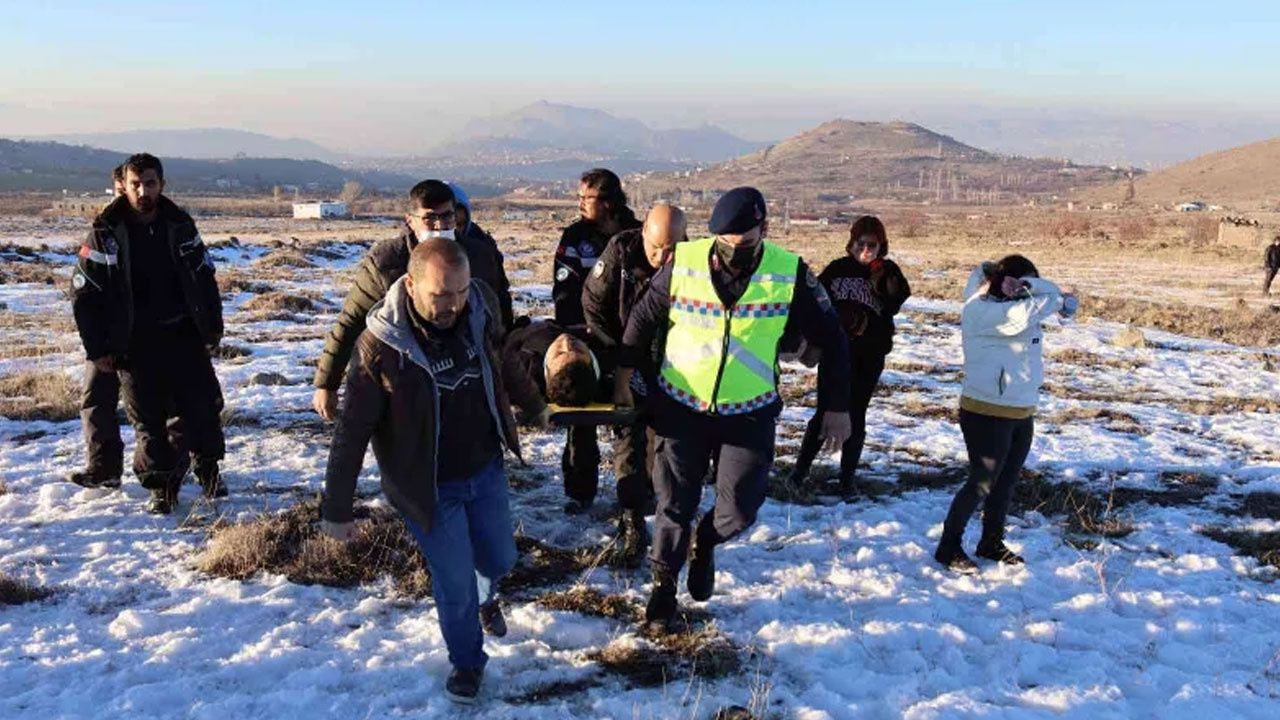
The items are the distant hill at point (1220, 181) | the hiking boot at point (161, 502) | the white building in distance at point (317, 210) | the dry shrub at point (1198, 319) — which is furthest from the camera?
the distant hill at point (1220, 181)

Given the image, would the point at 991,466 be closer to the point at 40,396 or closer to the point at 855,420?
the point at 855,420

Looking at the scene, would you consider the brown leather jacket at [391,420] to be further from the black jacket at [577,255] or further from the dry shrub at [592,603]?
the black jacket at [577,255]

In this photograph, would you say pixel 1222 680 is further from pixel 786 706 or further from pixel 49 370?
pixel 49 370

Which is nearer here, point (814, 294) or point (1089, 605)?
point (814, 294)

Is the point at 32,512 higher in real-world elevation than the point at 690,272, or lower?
lower

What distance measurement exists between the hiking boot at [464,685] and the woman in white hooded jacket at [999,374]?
309 centimetres

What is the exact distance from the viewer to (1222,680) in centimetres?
411

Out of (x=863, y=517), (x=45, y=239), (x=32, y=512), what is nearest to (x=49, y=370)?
(x=32, y=512)

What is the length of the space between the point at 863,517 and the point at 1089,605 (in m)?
1.62

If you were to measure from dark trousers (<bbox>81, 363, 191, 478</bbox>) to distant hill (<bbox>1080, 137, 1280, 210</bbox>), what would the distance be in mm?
158806

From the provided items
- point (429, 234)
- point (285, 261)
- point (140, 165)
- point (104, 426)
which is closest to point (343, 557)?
point (429, 234)

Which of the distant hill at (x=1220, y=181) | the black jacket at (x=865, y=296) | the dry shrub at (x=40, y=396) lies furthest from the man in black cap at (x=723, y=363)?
the distant hill at (x=1220, y=181)

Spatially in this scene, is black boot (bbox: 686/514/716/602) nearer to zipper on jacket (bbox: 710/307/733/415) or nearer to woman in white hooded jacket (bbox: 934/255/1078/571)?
zipper on jacket (bbox: 710/307/733/415)

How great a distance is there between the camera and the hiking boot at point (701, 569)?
4.52 metres
